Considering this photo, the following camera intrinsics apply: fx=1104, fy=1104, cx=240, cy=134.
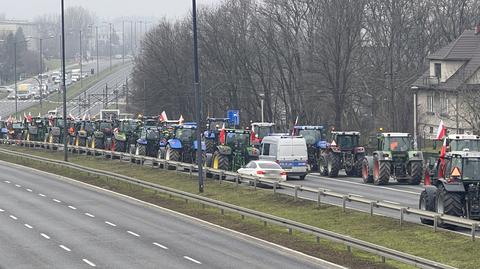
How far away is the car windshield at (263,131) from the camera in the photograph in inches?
2323

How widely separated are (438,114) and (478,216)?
4800cm

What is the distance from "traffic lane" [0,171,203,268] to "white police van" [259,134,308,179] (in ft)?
36.5

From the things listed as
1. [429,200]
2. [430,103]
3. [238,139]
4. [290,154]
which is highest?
[430,103]

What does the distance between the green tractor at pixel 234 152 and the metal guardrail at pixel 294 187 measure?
1.27m

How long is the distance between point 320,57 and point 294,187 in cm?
4213

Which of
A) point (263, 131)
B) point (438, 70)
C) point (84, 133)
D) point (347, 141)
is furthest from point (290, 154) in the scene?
point (438, 70)

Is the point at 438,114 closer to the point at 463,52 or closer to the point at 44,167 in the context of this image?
the point at 463,52

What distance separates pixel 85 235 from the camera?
33.2m

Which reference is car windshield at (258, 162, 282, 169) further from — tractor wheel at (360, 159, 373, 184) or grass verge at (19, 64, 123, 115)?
grass verge at (19, 64, 123, 115)

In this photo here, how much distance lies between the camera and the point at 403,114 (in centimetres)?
8450

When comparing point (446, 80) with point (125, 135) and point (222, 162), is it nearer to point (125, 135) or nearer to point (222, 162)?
point (125, 135)

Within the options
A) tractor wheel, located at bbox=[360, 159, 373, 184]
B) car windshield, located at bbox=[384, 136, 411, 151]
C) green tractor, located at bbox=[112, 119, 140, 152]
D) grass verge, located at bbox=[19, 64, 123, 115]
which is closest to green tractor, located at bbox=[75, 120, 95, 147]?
green tractor, located at bbox=[112, 119, 140, 152]

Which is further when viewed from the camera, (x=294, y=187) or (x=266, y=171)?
(x=266, y=171)

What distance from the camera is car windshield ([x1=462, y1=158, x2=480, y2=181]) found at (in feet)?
104
